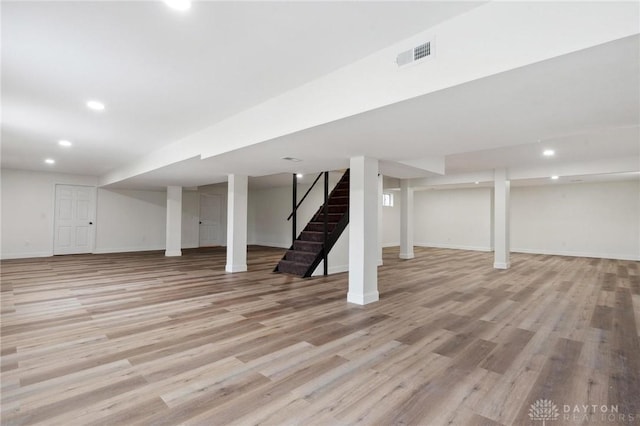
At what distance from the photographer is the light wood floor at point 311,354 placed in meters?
1.95

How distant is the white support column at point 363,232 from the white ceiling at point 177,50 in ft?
5.79

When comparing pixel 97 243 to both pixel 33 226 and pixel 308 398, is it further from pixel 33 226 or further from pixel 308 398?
pixel 308 398

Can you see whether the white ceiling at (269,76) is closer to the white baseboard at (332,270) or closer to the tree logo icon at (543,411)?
the tree logo icon at (543,411)

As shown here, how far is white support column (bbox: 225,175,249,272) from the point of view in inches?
270

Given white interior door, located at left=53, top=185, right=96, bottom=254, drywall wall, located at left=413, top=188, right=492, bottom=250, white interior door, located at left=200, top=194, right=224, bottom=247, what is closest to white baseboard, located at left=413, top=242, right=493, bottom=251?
drywall wall, located at left=413, top=188, right=492, bottom=250

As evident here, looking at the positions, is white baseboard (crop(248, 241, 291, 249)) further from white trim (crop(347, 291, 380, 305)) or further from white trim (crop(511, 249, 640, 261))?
white trim (crop(511, 249, 640, 261))

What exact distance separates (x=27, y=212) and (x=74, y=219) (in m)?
1.12

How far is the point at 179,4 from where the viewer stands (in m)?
1.92

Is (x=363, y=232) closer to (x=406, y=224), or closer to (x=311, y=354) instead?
(x=311, y=354)

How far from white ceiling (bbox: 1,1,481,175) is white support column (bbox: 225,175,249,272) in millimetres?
2820

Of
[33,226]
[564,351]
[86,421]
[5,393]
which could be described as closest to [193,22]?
[86,421]

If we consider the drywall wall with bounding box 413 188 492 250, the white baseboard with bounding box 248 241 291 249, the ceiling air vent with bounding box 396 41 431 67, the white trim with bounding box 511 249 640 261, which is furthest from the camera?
A: the white baseboard with bounding box 248 241 291 249

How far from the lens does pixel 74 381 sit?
7.39ft

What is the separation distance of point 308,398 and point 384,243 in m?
11.1
